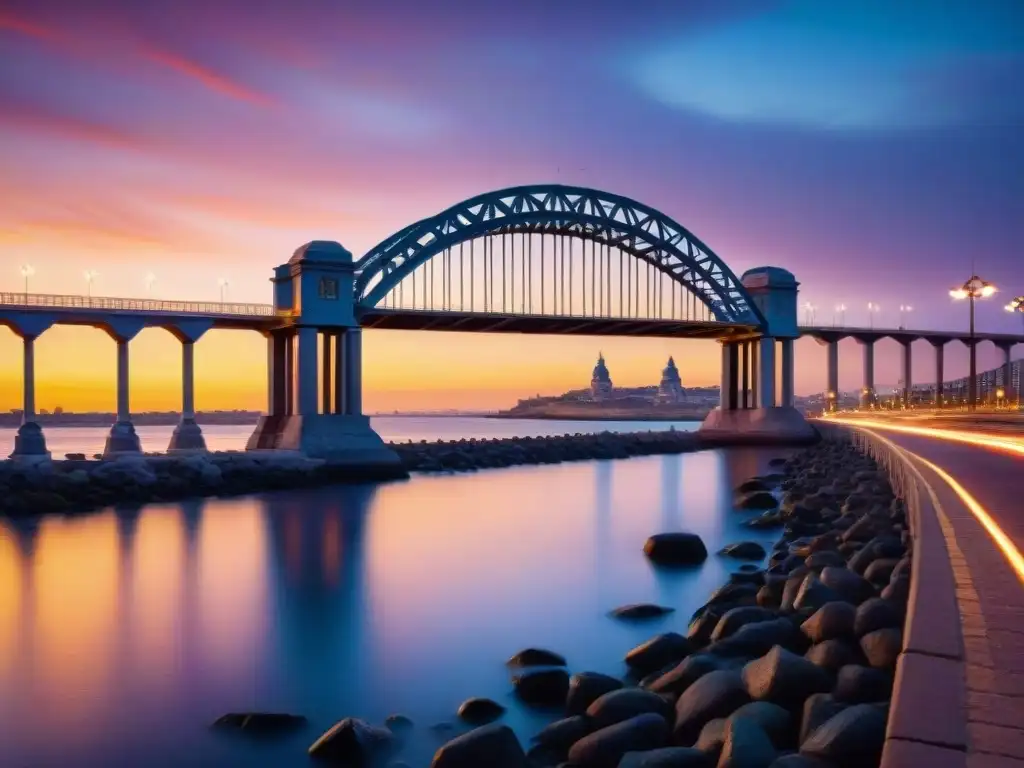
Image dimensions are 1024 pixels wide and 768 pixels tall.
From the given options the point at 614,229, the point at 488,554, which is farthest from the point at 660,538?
the point at 614,229

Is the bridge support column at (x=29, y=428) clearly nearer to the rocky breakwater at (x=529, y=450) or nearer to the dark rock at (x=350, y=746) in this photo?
the rocky breakwater at (x=529, y=450)

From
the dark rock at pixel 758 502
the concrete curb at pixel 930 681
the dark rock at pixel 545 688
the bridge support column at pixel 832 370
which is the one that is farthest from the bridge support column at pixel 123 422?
the bridge support column at pixel 832 370

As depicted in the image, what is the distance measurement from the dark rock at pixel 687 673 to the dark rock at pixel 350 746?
2.99m

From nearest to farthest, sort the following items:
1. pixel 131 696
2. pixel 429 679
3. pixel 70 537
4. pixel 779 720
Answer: pixel 779 720
pixel 131 696
pixel 429 679
pixel 70 537

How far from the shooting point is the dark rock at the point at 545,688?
11008mm

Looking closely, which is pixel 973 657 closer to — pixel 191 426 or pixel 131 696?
pixel 131 696

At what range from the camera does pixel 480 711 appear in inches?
420

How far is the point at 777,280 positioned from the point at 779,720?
73900 millimetres

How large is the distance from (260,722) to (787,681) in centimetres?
589

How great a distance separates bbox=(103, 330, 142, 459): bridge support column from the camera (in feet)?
152

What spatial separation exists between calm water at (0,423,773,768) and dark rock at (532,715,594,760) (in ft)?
3.99

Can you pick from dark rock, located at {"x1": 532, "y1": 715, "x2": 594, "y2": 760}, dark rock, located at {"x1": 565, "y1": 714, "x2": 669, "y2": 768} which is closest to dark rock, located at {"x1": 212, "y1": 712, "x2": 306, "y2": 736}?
dark rock, located at {"x1": 532, "y1": 715, "x2": 594, "y2": 760}

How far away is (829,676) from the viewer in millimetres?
8305

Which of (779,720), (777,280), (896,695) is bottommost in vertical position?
(779,720)
